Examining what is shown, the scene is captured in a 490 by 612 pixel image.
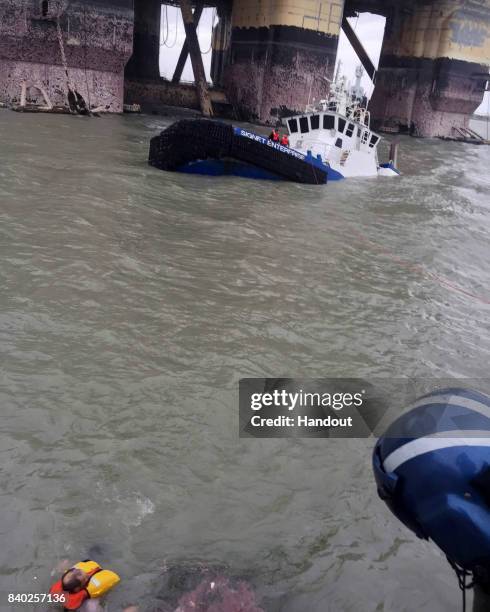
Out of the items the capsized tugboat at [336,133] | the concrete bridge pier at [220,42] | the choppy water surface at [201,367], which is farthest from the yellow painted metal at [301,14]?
the choppy water surface at [201,367]

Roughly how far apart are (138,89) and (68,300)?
26906 mm

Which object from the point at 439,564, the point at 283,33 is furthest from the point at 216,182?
the point at 283,33

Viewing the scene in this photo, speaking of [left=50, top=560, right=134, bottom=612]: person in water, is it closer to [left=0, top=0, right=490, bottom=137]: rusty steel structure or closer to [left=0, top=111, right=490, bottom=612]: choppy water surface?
[left=0, top=111, right=490, bottom=612]: choppy water surface

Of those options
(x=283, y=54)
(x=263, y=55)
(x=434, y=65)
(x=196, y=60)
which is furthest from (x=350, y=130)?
(x=434, y=65)

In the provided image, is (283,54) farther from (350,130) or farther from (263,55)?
(350,130)

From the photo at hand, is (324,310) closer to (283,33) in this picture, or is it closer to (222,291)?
(222,291)

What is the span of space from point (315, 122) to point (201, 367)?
13.8m

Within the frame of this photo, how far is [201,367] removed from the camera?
5227 millimetres

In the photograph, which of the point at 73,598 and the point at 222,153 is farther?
the point at 222,153

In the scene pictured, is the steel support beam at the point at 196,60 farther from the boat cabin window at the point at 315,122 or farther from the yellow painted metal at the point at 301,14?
the boat cabin window at the point at 315,122

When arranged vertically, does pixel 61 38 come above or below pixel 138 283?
above

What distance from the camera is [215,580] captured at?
118 inches

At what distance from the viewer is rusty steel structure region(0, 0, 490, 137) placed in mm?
22609

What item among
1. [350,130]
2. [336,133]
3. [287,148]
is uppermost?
[350,130]
